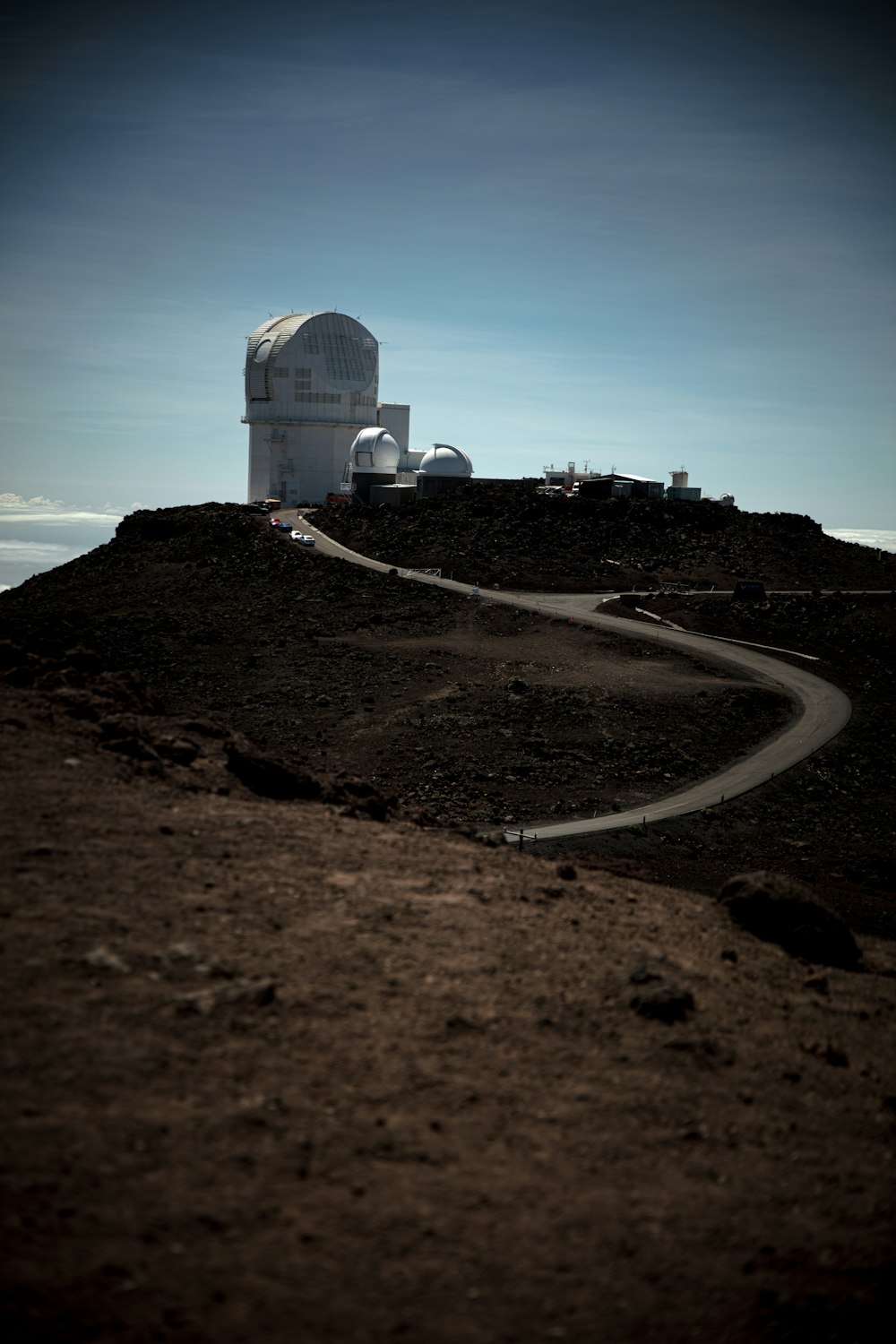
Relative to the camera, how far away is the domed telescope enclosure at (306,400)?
75938 mm

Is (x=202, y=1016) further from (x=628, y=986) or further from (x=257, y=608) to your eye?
(x=257, y=608)

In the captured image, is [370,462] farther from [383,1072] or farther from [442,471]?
[383,1072]

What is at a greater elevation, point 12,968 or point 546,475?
point 546,475

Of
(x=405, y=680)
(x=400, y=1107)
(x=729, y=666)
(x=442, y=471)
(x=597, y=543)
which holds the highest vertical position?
(x=442, y=471)

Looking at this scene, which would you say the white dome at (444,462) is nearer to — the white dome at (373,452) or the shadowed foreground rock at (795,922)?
the white dome at (373,452)

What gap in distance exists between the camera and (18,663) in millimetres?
18016

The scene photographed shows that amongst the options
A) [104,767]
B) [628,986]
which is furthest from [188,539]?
[628,986]

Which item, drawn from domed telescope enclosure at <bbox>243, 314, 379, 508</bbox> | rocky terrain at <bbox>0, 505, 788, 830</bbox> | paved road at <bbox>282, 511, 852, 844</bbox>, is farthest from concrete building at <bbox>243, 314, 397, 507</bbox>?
rocky terrain at <bbox>0, 505, 788, 830</bbox>

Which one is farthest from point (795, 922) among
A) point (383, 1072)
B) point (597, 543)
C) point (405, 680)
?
point (597, 543)

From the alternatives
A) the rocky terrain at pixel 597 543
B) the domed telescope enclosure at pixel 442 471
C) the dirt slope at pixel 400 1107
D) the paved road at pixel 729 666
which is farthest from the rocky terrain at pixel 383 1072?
the domed telescope enclosure at pixel 442 471

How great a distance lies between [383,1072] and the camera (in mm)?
8297

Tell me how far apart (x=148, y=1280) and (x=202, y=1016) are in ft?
8.83

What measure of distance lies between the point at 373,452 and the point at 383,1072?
7010cm

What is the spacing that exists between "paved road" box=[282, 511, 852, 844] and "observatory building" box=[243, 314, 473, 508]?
1714 cm
